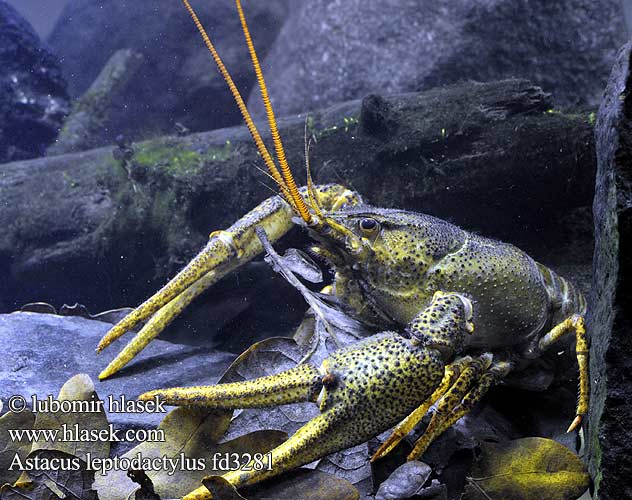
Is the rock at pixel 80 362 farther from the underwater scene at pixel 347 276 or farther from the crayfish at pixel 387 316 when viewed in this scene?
the crayfish at pixel 387 316

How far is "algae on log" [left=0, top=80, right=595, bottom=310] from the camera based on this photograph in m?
3.84

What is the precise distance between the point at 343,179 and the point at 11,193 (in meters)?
3.26

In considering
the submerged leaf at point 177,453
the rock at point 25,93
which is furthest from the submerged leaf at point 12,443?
the rock at point 25,93

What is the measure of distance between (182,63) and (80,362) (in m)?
6.73

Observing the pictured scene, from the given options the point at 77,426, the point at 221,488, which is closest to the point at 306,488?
the point at 221,488

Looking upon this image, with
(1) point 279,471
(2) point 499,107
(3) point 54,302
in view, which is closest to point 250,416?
(1) point 279,471

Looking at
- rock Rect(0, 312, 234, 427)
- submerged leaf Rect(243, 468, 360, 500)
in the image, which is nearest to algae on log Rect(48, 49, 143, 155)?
rock Rect(0, 312, 234, 427)

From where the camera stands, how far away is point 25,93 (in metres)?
7.86

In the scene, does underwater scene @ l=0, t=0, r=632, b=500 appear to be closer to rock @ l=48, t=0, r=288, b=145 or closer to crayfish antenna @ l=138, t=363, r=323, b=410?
crayfish antenna @ l=138, t=363, r=323, b=410

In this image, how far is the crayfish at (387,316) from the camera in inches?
77.0

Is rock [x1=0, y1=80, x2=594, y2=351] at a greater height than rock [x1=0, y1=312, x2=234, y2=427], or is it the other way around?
rock [x1=0, y1=80, x2=594, y2=351]

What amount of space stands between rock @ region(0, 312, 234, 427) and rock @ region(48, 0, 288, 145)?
17.2 ft

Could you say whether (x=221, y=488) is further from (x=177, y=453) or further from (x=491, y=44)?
(x=491, y=44)

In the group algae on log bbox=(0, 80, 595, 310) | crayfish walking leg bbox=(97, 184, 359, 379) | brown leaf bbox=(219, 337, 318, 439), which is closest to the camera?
brown leaf bbox=(219, 337, 318, 439)
